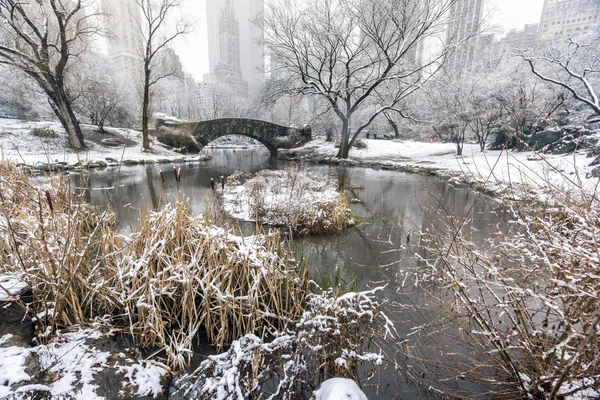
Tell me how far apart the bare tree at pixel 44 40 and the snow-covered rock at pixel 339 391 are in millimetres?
17480

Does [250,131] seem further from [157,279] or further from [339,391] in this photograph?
[339,391]

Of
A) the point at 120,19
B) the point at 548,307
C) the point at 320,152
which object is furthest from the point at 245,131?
the point at 548,307

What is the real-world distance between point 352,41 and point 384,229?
14.4 metres

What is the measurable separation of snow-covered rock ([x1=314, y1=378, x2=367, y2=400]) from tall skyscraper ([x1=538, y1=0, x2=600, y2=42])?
33.3 m

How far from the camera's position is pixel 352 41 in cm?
1596

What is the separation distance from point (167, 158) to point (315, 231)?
1510cm

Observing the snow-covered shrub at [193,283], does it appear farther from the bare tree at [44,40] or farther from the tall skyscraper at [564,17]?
the tall skyscraper at [564,17]

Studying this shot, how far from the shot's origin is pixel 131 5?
16.8 meters

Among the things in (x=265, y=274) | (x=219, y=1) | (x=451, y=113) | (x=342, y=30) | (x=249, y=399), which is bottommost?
(x=249, y=399)

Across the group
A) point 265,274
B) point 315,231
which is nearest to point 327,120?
point 315,231

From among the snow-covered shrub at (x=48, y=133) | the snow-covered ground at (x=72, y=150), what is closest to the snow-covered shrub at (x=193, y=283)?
the snow-covered ground at (x=72, y=150)

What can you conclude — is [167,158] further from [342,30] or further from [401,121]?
[401,121]

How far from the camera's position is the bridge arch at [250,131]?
795 inches

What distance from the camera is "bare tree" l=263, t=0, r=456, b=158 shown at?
14.0m
